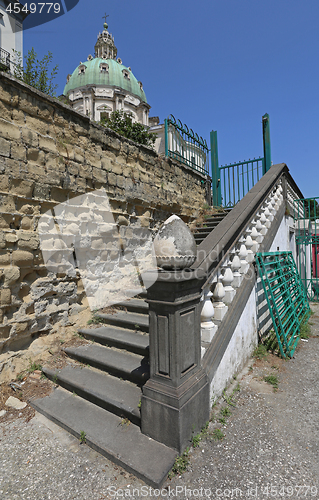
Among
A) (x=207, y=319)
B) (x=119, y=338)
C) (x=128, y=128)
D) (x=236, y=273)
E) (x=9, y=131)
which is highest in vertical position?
(x=128, y=128)

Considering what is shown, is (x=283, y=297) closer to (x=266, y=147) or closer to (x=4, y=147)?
(x=4, y=147)

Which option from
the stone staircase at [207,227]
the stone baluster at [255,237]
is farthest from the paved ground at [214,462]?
the stone staircase at [207,227]

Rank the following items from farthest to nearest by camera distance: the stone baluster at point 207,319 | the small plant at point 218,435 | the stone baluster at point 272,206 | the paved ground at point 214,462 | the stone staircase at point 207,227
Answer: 1. the stone staircase at point 207,227
2. the stone baluster at point 272,206
3. the stone baluster at point 207,319
4. the small plant at point 218,435
5. the paved ground at point 214,462

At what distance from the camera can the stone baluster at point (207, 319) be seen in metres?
2.61

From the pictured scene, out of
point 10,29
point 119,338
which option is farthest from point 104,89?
point 119,338

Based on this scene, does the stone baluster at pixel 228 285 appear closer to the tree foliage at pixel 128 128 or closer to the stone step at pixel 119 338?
the stone step at pixel 119 338

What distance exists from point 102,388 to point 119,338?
697 millimetres

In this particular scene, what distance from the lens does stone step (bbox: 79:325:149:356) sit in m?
3.10

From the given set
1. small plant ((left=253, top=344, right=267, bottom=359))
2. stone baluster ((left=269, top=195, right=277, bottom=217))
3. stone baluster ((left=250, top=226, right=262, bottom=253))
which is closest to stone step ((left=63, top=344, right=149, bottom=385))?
small plant ((left=253, top=344, right=267, bottom=359))

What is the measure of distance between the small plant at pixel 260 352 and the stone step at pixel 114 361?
5.39 feet

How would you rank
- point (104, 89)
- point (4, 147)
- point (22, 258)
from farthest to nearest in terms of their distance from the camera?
point (104, 89) < point (22, 258) < point (4, 147)

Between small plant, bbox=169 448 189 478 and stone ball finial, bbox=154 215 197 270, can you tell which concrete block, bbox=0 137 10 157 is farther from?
small plant, bbox=169 448 189 478

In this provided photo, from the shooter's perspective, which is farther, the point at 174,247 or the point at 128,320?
the point at 128,320

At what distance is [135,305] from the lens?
3.99 metres
